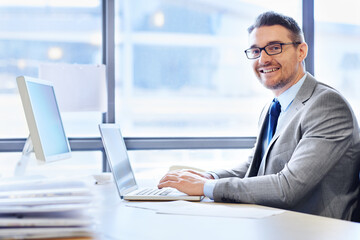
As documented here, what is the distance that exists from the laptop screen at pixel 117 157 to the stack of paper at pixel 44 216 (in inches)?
32.6

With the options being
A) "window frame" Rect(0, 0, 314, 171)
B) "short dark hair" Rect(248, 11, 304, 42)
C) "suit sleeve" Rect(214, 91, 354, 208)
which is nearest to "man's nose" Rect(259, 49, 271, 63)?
"short dark hair" Rect(248, 11, 304, 42)

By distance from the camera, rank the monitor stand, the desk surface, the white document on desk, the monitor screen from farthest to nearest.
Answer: the monitor stand, the monitor screen, the white document on desk, the desk surface

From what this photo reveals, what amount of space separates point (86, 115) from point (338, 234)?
8.08 feet

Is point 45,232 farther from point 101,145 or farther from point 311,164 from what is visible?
point 101,145

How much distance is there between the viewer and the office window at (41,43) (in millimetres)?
3131

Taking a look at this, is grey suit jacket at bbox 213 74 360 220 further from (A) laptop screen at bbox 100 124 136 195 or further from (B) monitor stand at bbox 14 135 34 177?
(B) monitor stand at bbox 14 135 34 177

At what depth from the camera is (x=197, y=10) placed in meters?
3.38

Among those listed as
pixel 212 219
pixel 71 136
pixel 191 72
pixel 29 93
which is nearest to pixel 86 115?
pixel 71 136

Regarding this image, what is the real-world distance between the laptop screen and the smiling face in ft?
2.44

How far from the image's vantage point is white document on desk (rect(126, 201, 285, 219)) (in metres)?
1.26

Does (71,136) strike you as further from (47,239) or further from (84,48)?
(47,239)

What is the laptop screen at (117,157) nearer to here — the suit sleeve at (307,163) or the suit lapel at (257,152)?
the suit sleeve at (307,163)

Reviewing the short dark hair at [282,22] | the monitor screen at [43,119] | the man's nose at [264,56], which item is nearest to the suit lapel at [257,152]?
the man's nose at [264,56]

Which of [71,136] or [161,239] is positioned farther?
[71,136]
